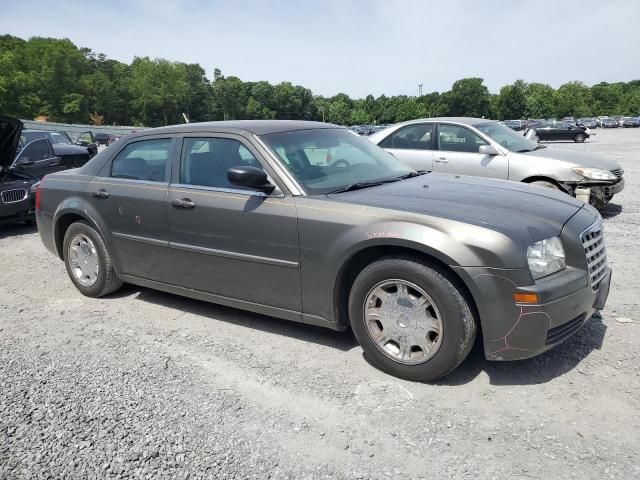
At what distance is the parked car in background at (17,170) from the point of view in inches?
293

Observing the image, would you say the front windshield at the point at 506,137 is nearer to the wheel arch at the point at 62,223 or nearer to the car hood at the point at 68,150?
the wheel arch at the point at 62,223

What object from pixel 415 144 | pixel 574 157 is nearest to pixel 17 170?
pixel 415 144

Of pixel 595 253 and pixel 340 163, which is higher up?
pixel 340 163

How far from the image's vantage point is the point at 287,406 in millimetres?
3104

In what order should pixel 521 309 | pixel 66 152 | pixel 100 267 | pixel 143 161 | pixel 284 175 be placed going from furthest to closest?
1. pixel 66 152
2. pixel 100 267
3. pixel 143 161
4. pixel 284 175
5. pixel 521 309

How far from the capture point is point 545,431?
2.75 meters

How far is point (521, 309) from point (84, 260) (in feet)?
13.4

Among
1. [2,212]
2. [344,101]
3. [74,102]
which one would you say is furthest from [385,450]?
[344,101]

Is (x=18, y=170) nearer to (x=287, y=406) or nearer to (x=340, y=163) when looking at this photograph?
(x=340, y=163)

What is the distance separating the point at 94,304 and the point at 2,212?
14.4 ft

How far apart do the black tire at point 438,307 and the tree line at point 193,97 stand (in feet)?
280

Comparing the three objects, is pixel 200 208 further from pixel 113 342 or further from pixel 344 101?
pixel 344 101

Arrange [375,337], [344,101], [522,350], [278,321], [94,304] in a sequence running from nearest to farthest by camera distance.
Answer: [522,350], [375,337], [278,321], [94,304], [344,101]

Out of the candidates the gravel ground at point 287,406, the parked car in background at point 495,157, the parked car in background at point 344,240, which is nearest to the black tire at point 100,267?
the parked car in background at point 344,240
